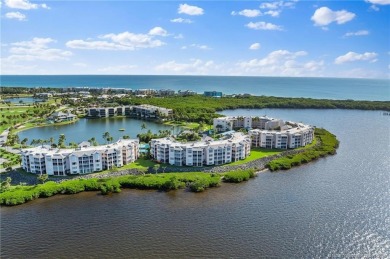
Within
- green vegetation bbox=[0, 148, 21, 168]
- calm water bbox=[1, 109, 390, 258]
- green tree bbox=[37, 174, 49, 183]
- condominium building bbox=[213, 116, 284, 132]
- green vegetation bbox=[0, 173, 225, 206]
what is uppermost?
condominium building bbox=[213, 116, 284, 132]

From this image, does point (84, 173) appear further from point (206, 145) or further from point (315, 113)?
point (315, 113)

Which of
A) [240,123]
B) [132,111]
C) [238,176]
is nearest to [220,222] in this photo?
[238,176]

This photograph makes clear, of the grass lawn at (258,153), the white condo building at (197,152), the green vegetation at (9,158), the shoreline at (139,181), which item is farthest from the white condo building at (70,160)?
the grass lawn at (258,153)

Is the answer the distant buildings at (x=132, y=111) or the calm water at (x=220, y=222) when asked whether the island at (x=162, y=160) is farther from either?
the distant buildings at (x=132, y=111)

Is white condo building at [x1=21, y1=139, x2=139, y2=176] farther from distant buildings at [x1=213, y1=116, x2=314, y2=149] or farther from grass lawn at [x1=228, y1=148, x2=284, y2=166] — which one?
distant buildings at [x1=213, y1=116, x2=314, y2=149]

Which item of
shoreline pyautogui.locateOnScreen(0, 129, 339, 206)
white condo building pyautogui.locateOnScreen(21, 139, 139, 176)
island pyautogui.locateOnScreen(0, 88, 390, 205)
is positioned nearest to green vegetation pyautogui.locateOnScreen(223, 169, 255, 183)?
shoreline pyautogui.locateOnScreen(0, 129, 339, 206)

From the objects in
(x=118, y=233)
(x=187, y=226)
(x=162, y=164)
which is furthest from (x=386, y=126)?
(x=118, y=233)
